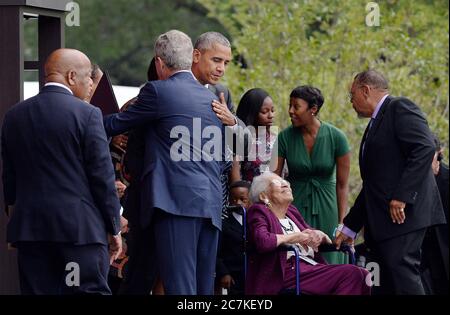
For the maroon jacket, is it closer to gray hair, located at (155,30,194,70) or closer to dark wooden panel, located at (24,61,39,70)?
gray hair, located at (155,30,194,70)

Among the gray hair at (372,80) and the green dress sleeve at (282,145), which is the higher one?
the gray hair at (372,80)

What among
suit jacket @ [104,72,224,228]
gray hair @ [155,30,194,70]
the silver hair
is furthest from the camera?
the silver hair

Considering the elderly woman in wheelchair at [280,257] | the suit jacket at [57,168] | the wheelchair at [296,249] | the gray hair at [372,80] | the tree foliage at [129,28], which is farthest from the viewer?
the tree foliage at [129,28]

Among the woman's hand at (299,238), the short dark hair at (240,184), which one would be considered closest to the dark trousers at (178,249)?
the woman's hand at (299,238)

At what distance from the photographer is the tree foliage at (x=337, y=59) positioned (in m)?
16.6

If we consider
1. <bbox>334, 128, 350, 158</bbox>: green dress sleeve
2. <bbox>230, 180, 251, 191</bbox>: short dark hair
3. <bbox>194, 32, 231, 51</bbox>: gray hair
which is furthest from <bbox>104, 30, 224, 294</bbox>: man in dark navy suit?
<bbox>334, 128, 350, 158</bbox>: green dress sleeve

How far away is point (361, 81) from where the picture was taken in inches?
362

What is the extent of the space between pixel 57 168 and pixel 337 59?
10053 mm

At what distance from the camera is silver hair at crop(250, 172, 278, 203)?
9328 millimetres

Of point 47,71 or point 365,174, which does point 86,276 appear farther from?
point 365,174

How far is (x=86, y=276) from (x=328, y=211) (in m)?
3.20

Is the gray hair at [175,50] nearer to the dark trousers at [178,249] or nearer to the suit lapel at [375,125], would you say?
the dark trousers at [178,249]

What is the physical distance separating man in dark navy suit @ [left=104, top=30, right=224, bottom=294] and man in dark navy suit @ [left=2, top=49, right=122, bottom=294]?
0.45 metres

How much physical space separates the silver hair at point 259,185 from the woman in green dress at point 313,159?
85cm
